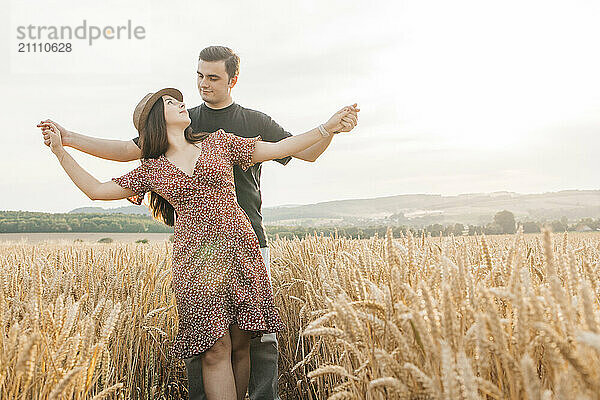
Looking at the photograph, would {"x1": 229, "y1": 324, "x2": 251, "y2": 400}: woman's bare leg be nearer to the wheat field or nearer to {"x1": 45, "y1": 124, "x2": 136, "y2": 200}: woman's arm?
the wheat field

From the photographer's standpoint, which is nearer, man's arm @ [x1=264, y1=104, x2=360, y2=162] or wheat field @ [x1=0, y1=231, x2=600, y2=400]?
wheat field @ [x1=0, y1=231, x2=600, y2=400]

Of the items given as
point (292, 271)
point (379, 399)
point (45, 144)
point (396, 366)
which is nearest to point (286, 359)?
point (292, 271)

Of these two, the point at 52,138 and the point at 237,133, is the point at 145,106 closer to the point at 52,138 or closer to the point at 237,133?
the point at 52,138

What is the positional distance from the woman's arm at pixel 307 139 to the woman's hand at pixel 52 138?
43.8 inches

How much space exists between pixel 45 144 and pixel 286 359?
224 centimetres

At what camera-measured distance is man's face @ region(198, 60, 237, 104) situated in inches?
138

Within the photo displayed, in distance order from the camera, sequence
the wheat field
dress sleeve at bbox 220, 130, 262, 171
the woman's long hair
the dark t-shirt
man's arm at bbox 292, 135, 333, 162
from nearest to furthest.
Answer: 1. the wheat field
2. the woman's long hair
3. dress sleeve at bbox 220, 130, 262, 171
4. man's arm at bbox 292, 135, 333, 162
5. the dark t-shirt

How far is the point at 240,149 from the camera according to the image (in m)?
3.12

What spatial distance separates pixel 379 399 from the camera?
1.66m

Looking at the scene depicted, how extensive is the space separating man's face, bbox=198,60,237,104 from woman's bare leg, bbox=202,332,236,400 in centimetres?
162

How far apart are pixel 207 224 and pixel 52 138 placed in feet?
3.53

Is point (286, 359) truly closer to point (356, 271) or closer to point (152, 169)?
point (152, 169)

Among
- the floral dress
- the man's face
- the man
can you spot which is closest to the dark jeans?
the man

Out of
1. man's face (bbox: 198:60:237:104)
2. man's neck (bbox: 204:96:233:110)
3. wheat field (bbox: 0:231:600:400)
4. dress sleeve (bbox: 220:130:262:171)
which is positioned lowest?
wheat field (bbox: 0:231:600:400)
